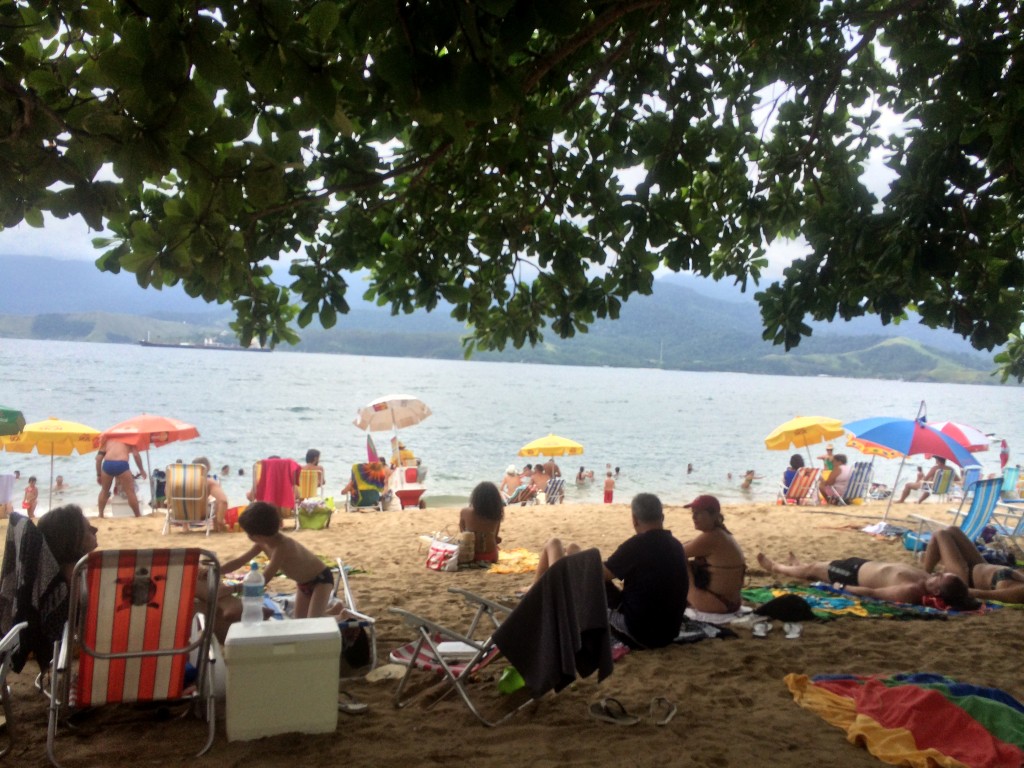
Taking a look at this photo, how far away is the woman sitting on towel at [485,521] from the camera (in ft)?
23.0

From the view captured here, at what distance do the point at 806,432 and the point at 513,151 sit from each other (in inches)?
507

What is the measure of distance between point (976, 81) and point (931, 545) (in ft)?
14.1

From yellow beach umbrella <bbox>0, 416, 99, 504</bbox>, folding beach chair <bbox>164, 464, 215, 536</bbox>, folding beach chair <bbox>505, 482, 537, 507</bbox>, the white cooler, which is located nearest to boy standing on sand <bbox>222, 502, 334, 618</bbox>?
the white cooler

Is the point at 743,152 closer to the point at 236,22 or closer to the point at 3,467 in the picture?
the point at 236,22

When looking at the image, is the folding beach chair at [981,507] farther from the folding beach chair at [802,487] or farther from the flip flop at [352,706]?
the flip flop at [352,706]

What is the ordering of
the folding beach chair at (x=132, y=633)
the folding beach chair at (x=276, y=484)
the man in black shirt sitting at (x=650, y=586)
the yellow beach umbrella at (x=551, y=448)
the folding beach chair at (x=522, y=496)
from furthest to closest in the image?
the yellow beach umbrella at (x=551, y=448)
the folding beach chair at (x=522, y=496)
the folding beach chair at (x=276, y=484)
the man in black shirt sitting at (x=650, y=586)
the folding beach chair at (x=132, y=633)

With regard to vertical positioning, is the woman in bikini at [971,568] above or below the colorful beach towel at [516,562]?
above

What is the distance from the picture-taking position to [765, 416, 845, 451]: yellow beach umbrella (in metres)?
15.0

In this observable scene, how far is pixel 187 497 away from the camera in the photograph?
Result: 31.3ft

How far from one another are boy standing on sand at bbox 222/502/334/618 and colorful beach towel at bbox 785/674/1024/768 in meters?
2.38

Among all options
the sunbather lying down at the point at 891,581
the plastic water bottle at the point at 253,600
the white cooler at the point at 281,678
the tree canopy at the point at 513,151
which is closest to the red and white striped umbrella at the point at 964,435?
the tree canopy at the point at 513,151

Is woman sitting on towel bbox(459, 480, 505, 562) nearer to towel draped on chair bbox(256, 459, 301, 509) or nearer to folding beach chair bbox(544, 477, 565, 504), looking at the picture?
towel draped on chair bbox(256, 459, 301, 509)

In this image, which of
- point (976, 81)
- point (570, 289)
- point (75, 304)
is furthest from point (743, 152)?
point (75, 304)

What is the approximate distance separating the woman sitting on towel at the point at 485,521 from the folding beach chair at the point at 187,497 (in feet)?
13.2
